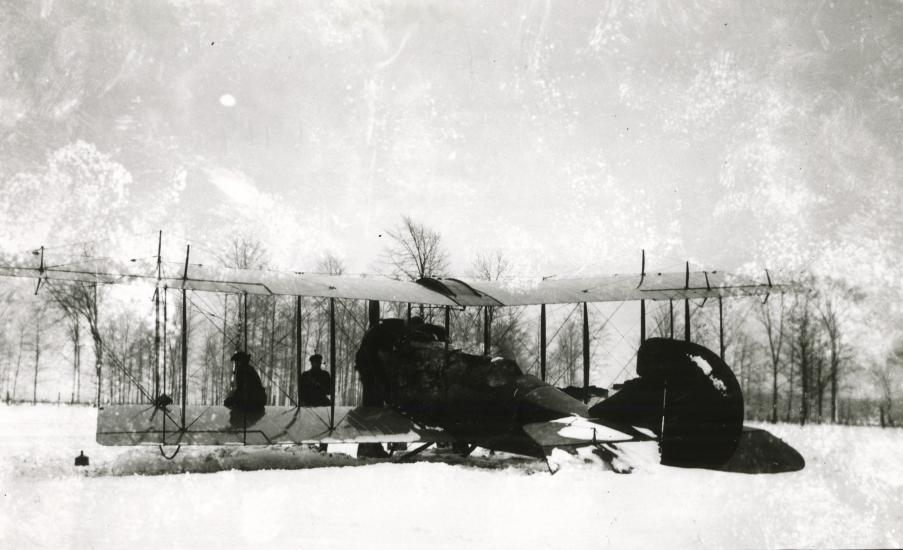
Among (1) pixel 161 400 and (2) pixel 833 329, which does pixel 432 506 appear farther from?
(2) pixel 833 329

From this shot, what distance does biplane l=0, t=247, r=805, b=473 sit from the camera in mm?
6340

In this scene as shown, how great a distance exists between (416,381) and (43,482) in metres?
5.20

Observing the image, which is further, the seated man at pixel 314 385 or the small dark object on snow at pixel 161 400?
the seated man at pixel 314 385

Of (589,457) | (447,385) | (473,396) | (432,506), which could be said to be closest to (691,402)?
(589,457)

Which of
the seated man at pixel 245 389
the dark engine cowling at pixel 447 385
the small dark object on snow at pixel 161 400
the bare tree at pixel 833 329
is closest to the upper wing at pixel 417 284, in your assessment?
the dark engine cowling at pixel 447 385

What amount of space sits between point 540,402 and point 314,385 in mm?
5130

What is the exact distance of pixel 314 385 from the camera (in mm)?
12023

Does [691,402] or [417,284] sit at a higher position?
[417,284]

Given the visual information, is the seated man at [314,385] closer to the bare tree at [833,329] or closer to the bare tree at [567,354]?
the bare tree at [567,354]

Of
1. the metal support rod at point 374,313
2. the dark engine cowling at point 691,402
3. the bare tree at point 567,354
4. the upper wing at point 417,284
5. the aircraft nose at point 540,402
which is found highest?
the upper wing at point 417,284

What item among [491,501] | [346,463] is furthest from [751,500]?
[346,463]

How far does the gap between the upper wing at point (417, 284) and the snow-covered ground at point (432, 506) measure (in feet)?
8.81

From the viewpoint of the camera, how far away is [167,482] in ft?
26.7

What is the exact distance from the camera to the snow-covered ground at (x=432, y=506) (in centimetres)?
500
